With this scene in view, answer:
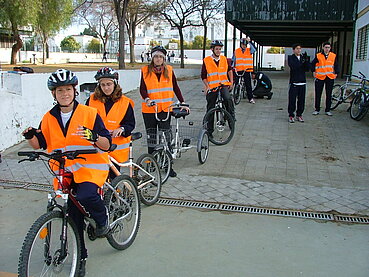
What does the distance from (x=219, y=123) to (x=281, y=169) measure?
1781 millimetres

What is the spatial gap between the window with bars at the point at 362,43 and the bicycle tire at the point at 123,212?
47.6 feet

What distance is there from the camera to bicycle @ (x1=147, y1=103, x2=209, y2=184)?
18.4 ft

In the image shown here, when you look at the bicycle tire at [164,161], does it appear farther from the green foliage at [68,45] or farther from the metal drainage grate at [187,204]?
the green foliage at [68,45]

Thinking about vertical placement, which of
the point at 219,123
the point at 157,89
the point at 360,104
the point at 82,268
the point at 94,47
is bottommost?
the point at 82,268

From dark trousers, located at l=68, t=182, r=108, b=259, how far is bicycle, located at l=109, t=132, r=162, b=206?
0.87 metres

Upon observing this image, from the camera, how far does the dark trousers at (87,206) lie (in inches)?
129

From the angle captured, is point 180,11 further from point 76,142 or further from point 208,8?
point 76,142

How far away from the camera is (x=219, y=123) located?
26.1 ft

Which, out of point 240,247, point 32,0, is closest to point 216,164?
point 240,247

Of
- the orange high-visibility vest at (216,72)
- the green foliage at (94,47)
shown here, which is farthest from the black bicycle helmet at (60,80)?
the green foliage at (94,47)

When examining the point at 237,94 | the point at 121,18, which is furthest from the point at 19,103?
the point at 121,18

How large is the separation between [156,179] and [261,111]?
686 centimetres

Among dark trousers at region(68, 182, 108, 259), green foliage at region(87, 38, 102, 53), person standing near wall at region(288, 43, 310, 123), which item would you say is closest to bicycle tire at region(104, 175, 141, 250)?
dark trousers at region(68, 182, 108, 259)

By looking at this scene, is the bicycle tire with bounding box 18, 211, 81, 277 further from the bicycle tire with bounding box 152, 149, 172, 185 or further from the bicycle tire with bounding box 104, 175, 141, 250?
the bicycle tire with bounding box 152, 149, 172, 185
